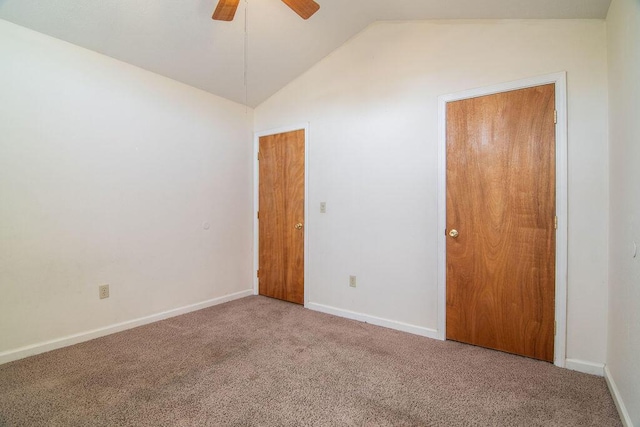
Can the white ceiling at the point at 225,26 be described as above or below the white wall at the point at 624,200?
above

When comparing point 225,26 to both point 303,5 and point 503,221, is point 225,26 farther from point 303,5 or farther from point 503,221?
point 503,221

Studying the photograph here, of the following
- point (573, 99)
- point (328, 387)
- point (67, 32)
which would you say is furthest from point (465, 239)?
point (67, 32)

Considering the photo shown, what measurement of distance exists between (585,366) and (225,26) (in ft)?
12.3

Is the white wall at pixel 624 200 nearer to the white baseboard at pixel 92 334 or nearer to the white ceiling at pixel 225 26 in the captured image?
the white ceiling at pixel 225 26

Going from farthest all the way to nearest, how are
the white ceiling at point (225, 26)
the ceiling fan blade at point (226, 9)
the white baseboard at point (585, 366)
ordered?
the white ceiling at point (225, 26) → the white baseboard at point (585, 366) → the ceiling fan blade at point (226, 9)

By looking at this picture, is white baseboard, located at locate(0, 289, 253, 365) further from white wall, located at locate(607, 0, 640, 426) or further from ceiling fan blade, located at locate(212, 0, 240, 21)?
white wall, located at locate(607, 0, 640, 426)

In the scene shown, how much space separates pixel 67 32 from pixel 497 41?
3.30 m

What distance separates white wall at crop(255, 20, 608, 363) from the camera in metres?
1.95

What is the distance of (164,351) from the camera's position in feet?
7.29

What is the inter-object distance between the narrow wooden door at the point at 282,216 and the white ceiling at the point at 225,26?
31.9 inches

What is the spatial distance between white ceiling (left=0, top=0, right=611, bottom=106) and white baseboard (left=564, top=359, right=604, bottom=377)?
7.53 ft

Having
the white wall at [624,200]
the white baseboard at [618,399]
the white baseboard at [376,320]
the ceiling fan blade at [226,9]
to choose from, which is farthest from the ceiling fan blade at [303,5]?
the white baseboard at [618,399]

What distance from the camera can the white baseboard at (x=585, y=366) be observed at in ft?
6.29

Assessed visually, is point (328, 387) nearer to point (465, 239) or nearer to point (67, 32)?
Result: point (465, 239)
